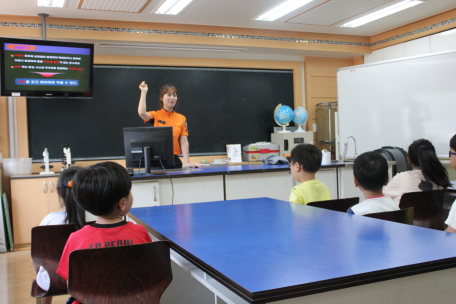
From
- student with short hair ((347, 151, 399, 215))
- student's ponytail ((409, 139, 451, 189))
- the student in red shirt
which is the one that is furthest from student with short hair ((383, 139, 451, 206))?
the student in red shirt

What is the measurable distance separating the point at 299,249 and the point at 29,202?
4.12m

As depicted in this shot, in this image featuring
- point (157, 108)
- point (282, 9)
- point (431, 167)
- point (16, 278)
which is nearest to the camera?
point (431, 167)

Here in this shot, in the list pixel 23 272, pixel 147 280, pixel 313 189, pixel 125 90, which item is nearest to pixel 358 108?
pixel 125 90

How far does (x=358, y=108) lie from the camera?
550cm

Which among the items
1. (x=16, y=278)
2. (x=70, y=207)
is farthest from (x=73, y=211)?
(x=16, y=278)

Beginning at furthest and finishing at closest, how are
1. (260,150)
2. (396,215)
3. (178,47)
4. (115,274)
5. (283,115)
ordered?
(283,115), (260,150), (178,47), (396,215), (115,274)

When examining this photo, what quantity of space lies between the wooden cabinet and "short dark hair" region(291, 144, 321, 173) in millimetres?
3083

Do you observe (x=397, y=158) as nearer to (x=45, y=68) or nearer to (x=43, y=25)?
(x=45, y=68)

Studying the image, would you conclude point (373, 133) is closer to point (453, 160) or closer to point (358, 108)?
point (358, 108)

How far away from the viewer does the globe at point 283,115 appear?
5.99 metres

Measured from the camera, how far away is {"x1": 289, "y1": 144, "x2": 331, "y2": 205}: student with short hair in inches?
88.5

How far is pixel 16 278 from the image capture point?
3432mm

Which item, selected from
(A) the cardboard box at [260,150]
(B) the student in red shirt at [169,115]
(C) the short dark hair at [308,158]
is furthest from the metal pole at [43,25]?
(C) the short dark hair at [308,158]

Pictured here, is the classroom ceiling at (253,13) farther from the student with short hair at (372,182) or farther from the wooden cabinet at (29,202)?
the student with short hair at (372,182)
